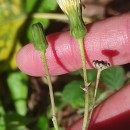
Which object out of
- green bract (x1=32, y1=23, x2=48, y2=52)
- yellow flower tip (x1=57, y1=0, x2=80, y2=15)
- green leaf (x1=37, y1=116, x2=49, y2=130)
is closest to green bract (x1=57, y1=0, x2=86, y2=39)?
yellow flower tip (x1=57, y1=0, x2=80, y2=15)

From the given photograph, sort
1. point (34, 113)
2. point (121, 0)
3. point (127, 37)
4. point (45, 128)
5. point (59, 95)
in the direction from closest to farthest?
point (127, 37)
point (45, 128)
point (59, 95)
point (34, 113)
point (121, 0)

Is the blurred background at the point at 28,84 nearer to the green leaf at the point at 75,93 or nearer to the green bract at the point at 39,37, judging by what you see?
the green leaf at the point at 75,93

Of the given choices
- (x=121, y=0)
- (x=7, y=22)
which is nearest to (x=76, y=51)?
(x=7, y=22)

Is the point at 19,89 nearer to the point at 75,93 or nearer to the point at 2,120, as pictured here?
the point at 2,120

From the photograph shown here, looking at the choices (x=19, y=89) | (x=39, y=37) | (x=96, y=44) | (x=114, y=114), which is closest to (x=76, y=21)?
(x=39, y=37)

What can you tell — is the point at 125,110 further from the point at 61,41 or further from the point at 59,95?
the point at 59,95

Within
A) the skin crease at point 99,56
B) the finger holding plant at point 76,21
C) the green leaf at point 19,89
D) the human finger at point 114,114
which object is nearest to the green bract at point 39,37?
the finger holding plant at point 76,21
